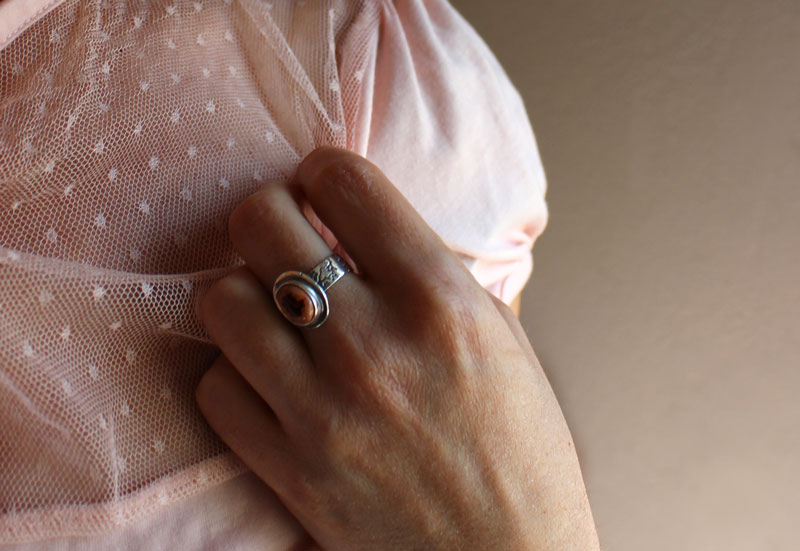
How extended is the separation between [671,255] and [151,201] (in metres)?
0.68

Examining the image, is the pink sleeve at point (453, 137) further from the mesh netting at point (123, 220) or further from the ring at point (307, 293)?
the ring at point (307, 293)

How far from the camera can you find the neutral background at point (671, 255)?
29.9 inches

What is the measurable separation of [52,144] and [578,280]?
71 cm

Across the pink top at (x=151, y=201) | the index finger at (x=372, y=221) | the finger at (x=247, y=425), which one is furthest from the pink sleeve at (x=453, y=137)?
the finger at (x=247, y=425)

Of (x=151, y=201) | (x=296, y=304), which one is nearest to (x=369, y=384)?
(x=296, y=304)

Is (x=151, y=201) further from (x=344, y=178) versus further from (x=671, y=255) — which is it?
(x=671, y=255)

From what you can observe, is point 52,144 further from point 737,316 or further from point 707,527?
point 707,527

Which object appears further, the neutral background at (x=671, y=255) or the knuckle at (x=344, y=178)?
the neutral background at (x=671, y=255)

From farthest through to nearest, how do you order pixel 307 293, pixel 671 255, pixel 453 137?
pixel 671 255 → pixel 453 137 → pixel 307 293

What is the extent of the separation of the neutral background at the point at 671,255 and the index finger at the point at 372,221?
53cm

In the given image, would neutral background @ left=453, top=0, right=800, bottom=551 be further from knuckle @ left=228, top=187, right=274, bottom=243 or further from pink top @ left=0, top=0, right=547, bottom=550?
knuckle @ left=228, top=187, right=274, bottom=243

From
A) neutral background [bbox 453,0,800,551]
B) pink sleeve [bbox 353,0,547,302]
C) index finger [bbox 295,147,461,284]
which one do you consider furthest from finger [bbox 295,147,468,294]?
neutral background [bbox 453,0,800,551]

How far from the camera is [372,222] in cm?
39

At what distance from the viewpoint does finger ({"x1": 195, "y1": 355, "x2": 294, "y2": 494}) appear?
0.38 metres
